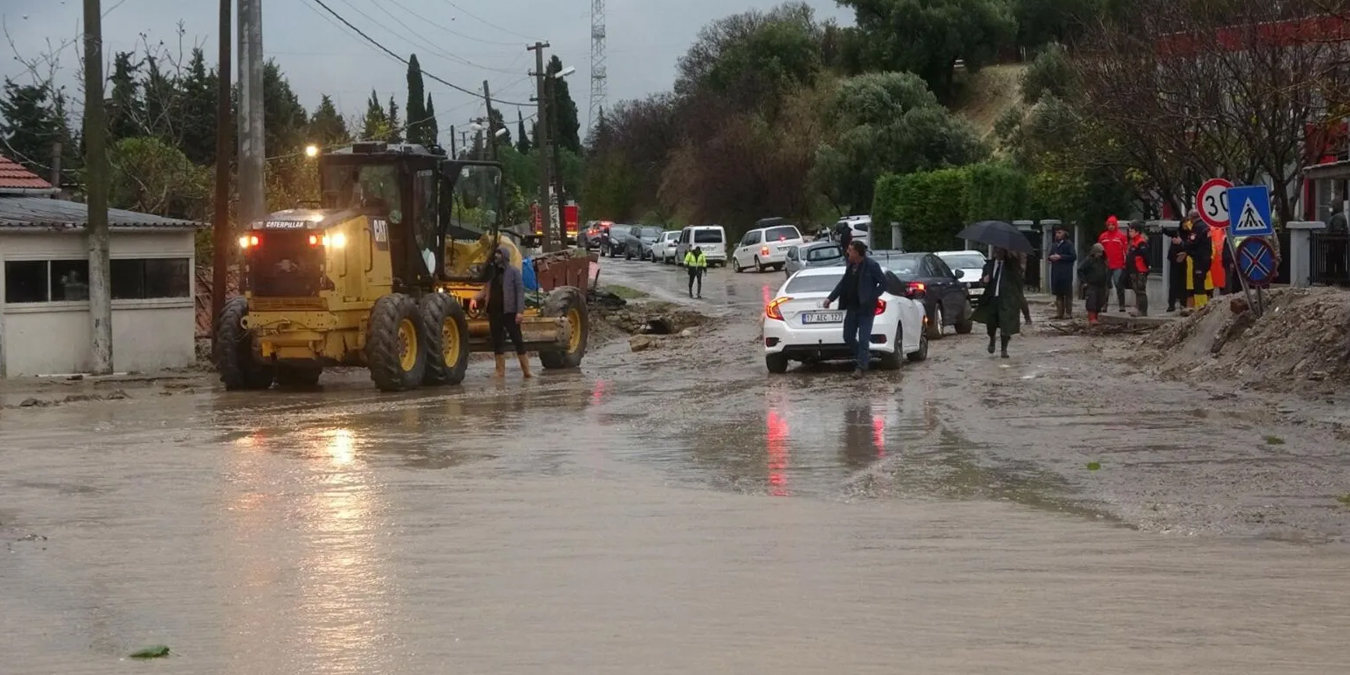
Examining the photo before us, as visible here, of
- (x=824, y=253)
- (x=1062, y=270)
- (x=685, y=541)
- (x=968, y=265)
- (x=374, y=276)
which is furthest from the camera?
(x=824, y=253)

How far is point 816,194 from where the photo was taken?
268 feet

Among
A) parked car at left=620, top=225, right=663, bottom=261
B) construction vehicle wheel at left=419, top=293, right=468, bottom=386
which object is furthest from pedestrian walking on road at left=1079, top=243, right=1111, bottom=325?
parked car at left=620, top=225, right=663, bottom=261

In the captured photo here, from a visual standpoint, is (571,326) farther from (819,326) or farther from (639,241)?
(639,241)

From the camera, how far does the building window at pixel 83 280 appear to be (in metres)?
25.0

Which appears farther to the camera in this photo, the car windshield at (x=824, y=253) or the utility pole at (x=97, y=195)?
the car windshield at (x=824, y=253)

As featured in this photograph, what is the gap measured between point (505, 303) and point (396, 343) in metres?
2.18

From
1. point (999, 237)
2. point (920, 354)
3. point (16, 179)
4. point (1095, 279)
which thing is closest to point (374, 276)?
point (920, 354)

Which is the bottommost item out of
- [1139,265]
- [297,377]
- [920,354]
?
[297,377]

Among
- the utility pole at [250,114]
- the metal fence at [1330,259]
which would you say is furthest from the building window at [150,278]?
the metal fence at [1330,259]

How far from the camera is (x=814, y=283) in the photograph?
73.5ft

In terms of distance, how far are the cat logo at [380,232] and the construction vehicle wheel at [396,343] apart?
2.31ft

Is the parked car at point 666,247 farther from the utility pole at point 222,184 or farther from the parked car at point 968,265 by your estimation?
the utility pole at point 222,184

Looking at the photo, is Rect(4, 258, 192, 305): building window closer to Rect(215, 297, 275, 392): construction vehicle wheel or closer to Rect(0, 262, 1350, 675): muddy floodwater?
Rect(215, 297, 275, 392): construction vehicle wheel

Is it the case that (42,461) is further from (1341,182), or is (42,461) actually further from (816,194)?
(816,194)
